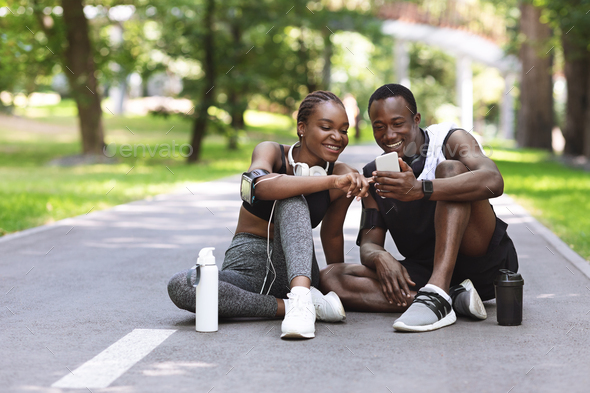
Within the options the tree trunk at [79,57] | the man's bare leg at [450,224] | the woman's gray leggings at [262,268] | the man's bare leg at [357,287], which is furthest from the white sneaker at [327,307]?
the tree trunk at [79,57]

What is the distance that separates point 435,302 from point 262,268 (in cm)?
102

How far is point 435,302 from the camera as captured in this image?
13.4ft

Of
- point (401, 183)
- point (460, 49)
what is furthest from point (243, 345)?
point (460, 49)

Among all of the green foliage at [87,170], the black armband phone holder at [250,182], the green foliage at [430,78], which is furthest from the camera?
the green foliage at [430,78]

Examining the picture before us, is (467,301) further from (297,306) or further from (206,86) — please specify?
(206,86)

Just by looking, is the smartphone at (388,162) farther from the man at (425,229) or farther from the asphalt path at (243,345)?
the asphalt path at (243,345)

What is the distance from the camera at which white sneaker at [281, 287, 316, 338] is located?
12.7 feet

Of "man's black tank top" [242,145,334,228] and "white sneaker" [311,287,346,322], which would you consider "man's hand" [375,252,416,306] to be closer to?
"white sneaker" [311,287,346,322]

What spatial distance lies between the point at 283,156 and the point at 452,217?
1063mm

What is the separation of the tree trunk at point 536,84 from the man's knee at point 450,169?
22965mm

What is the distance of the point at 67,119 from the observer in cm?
3984

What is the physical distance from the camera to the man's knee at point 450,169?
412 cm

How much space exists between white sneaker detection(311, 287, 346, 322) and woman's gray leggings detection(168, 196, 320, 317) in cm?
14

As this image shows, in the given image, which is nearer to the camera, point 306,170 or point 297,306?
point 297,306
